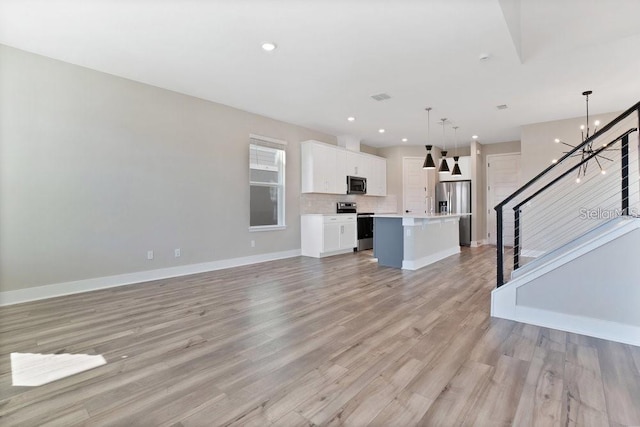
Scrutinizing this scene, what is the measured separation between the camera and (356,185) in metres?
7.82

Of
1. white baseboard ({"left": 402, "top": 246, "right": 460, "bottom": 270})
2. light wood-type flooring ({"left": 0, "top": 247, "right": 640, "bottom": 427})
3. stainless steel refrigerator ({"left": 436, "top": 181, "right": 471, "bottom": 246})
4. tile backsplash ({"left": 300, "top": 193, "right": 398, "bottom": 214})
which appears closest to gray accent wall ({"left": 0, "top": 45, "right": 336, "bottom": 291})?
light wood-type flooring ({"left": 0, "top": 247, "right": 640, "bottom": 427})

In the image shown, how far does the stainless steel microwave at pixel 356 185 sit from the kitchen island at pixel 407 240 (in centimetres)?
205

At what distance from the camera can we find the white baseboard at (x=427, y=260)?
17.1 ft

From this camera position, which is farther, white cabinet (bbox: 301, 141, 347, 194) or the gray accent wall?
white cabinet (bbox: 301, 141, 347, 194)

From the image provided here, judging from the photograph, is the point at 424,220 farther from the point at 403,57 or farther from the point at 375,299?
the point at 403,57

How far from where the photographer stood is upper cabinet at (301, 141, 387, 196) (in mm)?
6684

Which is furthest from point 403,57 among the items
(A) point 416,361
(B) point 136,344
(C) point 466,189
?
(C) point 466,189

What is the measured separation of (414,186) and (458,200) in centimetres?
122

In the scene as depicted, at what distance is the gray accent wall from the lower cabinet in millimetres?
1448

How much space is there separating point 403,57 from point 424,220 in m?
2.90

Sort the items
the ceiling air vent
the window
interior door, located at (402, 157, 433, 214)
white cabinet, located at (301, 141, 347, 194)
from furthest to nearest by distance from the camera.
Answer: interior door, located at (402, 157, 433, 214) → white cabinet, located at (301, 141, 347, 194) → the window → the ceiling air vent

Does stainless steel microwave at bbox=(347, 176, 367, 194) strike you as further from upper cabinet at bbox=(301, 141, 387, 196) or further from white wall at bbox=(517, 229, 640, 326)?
white wall at bbox=(517, 229, 640, 326)

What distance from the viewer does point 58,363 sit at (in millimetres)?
2123

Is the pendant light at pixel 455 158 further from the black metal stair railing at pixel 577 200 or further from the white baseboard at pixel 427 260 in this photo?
the white baseboard at pixel 427 260
